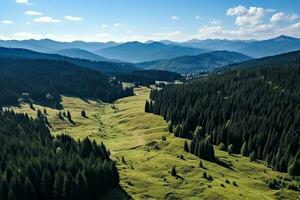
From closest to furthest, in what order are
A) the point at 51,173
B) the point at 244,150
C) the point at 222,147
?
the point at 51,173 < the point at 244,150 < the point at 222,147

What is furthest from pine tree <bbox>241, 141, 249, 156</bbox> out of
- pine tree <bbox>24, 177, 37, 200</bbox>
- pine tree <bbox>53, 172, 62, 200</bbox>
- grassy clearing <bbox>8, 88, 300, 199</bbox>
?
pine tree <bbox>24, 177, 37, 200</bbox>

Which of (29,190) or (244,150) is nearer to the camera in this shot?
(29,190)

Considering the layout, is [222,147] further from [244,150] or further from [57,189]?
[57,189]

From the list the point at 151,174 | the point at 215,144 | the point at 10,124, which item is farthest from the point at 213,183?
the point at 10,124

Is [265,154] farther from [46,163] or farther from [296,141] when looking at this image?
[46,163]

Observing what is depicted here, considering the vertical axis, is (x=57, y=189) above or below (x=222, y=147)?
above

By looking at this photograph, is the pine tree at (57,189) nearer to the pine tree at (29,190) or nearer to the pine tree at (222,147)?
the pine tree at (29,190)

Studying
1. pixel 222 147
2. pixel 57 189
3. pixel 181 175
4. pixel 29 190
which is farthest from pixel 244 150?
pixel 29 190

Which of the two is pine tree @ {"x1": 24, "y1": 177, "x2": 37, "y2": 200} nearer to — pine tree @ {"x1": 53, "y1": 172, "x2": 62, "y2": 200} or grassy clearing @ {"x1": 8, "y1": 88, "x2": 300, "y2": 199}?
pine tree @ {"x1": 53, "y1": 172, "x2": 62, "y2": 200}
